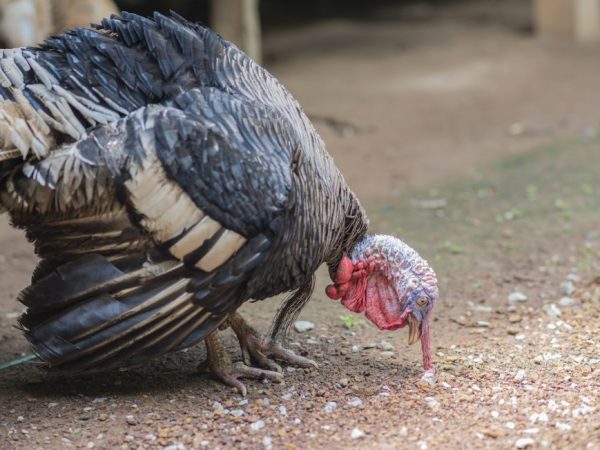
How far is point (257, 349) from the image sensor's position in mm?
4598

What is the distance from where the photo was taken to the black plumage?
3.79 m

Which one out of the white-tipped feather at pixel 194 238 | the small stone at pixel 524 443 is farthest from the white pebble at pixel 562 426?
the white-tipped feather at pixel 194 238

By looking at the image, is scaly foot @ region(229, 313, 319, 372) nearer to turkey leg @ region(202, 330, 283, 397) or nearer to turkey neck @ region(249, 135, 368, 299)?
turkey leg @ region(202, 330, 283, 397)

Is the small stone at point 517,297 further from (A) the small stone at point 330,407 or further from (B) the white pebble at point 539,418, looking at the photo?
(A) the small stone at point 330,407

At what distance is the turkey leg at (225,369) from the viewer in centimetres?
434

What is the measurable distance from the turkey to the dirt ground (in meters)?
0.38

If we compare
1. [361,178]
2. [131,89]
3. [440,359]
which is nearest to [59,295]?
[131,89]

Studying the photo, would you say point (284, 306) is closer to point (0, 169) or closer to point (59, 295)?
point (59, 295)

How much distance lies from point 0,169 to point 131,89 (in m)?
0.67

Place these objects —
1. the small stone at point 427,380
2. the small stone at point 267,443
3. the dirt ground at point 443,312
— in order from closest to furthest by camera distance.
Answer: the small stone at point 267,443
the dirt ground at point 443,312
the small stone at point 427,380

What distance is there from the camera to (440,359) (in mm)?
4664

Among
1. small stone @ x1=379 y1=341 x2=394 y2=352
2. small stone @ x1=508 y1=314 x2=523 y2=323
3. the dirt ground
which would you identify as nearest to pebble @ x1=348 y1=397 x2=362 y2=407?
the dirt ground

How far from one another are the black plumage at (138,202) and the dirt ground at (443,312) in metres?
0.40

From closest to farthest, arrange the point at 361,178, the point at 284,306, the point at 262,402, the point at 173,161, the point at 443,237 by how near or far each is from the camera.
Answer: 1. the point at 173,161
2. the point at 262,402
3. the point at 284,306
4. the point at 443,237
5. the point at 361,178
